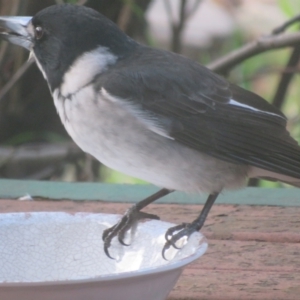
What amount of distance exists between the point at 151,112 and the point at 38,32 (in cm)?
36

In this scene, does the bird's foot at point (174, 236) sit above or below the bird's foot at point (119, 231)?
above

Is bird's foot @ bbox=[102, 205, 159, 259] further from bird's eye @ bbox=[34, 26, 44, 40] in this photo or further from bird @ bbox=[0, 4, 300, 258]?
bird's eye @ bbox=[34, 26, 44, 40]

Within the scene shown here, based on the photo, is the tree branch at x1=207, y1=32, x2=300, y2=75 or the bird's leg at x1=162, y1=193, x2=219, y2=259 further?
the tree branch at x1=207, y1=32, x2=300, y2=75

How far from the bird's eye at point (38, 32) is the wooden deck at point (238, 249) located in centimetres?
47

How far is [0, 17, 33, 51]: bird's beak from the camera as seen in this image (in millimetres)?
1816

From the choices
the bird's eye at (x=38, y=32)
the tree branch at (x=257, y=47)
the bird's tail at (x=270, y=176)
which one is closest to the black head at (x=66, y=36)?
the bird's eye at (x=38, y=32)

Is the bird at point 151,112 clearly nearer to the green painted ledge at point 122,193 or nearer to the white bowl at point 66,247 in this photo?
the white bowl at point 66,247

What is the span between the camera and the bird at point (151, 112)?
1.63 m

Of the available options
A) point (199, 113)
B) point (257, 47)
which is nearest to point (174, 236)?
point (199, 113)

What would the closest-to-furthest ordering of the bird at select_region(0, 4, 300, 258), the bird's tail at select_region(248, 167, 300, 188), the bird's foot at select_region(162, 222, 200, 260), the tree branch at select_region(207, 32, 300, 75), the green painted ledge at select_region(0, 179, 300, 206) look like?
the bird's foot at select_region(162, 222, 200, 260) < the bird at select_region(0, 4, 300, 258) < the bird's tail at select_region(248, 167, 300, 188) < the green painted ledge at select_region(0, 179, 300, 206) < the tree branch at select_region(207, 32, 300, 75)

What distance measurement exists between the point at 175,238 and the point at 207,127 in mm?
425

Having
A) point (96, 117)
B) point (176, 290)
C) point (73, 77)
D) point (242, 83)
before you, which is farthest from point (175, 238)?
point (242, 83)

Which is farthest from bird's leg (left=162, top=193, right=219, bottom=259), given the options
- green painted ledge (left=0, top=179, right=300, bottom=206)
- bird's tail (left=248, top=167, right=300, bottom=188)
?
green painted ledge (left=0, top=179, right=300, bottom=206)

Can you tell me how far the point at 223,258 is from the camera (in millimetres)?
Answer: 1610
